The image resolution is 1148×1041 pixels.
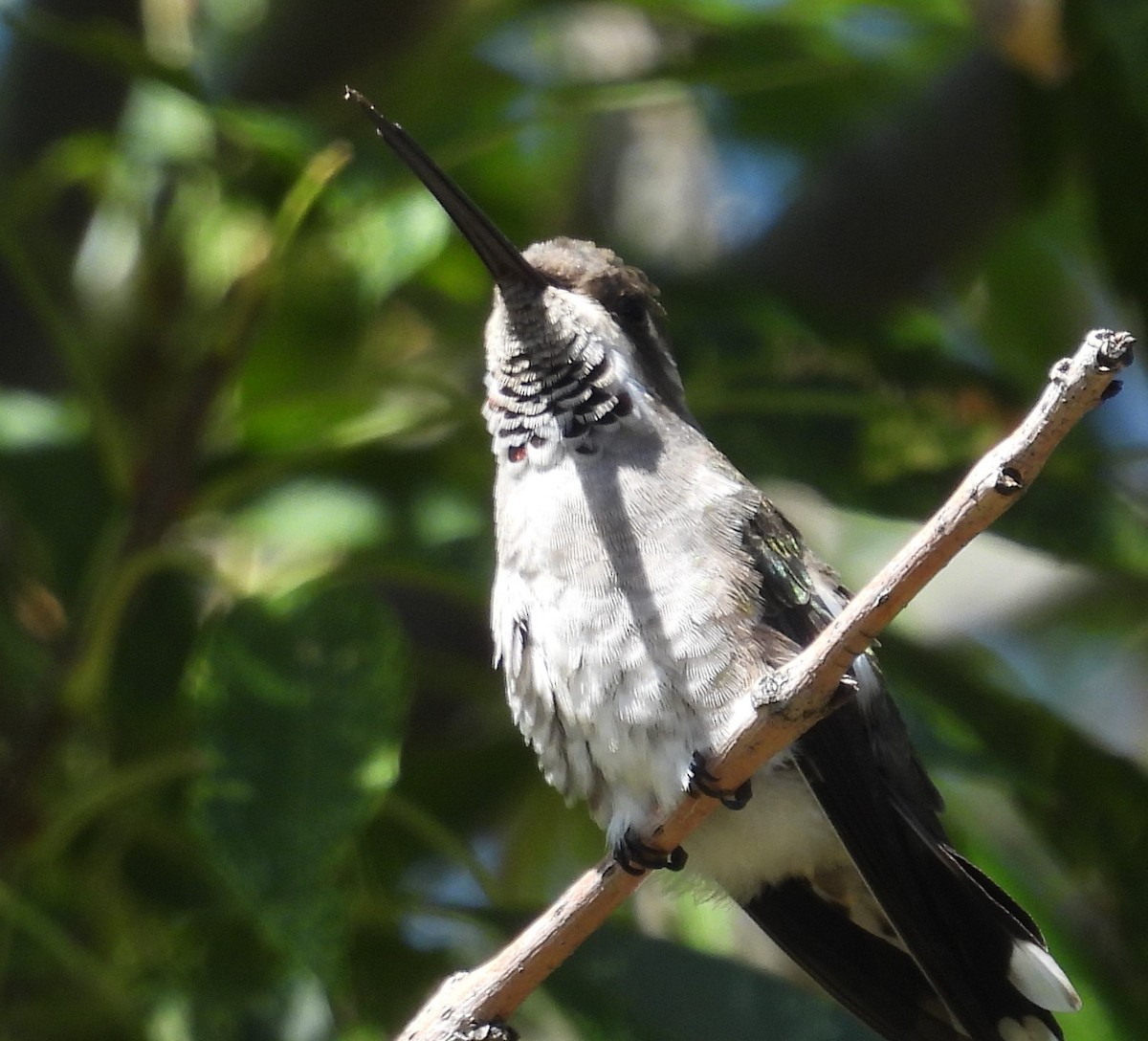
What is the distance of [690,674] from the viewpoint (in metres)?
2.09

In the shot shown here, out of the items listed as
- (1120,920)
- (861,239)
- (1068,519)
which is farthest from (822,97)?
(1120,920)

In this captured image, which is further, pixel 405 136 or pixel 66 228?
pixel 66 228

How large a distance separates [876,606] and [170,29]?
2.19 meters

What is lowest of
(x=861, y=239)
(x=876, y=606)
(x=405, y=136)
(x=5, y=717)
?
(x=5, y=717)

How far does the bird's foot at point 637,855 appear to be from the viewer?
194cm

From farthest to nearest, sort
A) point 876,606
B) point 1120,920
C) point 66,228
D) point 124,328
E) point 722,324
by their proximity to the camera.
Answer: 1. point 66,228
2. point 124,328
3. point 722,324
4. point 1120,920
5. point 876,606

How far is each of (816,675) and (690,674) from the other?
19.8 inches

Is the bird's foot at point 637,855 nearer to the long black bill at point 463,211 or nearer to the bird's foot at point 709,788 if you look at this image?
the bird's foot at point 709,788

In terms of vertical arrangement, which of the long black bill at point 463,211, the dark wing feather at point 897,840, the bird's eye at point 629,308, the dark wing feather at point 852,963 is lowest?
the dark wing feather at point 852,963

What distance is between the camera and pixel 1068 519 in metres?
2.55

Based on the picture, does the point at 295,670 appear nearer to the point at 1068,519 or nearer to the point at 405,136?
the point at 405,136

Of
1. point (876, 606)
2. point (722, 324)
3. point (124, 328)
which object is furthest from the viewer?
point (124, 328)

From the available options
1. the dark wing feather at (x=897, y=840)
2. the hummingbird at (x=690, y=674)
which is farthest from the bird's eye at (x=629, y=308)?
the dark wing feather at (x=897, y=840)

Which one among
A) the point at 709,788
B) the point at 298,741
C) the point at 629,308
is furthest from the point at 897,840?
the point at 629,308
